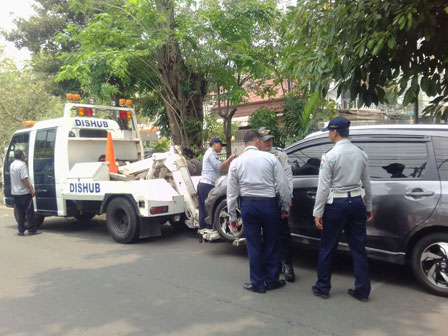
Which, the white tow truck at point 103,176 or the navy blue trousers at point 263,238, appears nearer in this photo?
the navy blue trousers at point 263,238

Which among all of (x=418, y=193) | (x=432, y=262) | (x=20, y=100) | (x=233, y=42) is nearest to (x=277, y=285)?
(x=432, y=262)

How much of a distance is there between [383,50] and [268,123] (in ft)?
20.0

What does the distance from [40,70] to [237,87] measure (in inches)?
390

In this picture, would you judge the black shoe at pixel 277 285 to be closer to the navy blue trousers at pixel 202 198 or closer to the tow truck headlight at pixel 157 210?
the navy blue trousers at pixel 202 198

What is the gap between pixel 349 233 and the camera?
14.3 feet

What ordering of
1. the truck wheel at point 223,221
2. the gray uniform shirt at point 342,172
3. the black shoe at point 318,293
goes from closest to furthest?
the gray uniform shirt at point 342,172
the black shoe at point 318,293
the truck wheel at point 223,221

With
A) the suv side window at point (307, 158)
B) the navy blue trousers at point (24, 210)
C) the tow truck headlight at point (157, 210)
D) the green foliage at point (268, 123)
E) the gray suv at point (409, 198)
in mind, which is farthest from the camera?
the green foliage at point (268, 123)

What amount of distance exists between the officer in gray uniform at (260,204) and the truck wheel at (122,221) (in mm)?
Result: 2872

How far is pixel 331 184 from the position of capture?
4.28m

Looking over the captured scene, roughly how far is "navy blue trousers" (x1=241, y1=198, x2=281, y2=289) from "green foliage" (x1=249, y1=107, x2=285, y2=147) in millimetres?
6088

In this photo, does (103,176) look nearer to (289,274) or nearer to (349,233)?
(289,274)

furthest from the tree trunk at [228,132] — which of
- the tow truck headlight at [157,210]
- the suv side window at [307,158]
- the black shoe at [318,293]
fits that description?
the black shoe at [318,293]

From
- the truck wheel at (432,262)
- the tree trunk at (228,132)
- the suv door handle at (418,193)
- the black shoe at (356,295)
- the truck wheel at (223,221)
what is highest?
the tree trunk at (228,132)

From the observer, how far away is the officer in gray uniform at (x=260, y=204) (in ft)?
15.1
